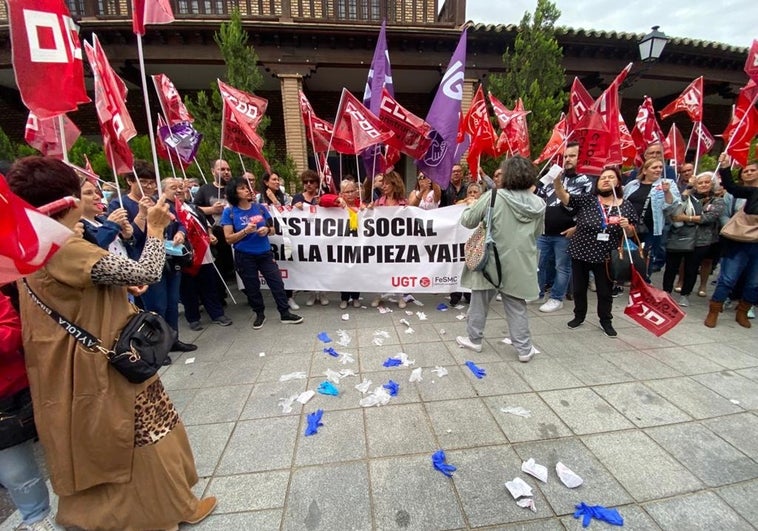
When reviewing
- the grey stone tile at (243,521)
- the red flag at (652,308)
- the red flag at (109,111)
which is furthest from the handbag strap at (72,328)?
the red flag at (652,308)

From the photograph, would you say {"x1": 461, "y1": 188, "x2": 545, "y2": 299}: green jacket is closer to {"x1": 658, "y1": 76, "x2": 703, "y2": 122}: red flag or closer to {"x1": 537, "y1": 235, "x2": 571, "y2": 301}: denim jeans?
{"x1": 537, "y1": 235, "x2": 571, "y2": 301}: denim jeans

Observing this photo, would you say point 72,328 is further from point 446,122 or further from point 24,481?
point 446,122

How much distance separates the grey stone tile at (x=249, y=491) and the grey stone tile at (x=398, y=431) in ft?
2.00

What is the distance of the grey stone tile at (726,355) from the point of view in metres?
3.41

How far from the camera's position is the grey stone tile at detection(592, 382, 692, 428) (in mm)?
2607

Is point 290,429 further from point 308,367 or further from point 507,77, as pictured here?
point 507,77

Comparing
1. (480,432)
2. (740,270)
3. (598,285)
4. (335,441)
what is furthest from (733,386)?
(335,441)

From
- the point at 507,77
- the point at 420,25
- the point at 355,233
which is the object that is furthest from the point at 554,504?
the point at 420,25

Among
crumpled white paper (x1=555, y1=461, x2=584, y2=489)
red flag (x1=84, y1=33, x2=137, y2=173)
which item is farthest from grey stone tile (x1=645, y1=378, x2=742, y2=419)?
red flag (x1=84, y1=33, x2=137, y2=173)

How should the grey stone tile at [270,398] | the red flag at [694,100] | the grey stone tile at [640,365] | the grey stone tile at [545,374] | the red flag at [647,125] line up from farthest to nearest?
the red flag at [647,125], the red flag at [694,100], the grey stone tile at [640,365], the grey stone tile at [545,374], the grey stone tile at [270,398]

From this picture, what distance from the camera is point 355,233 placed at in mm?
5039

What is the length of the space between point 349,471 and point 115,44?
12024 millimetres

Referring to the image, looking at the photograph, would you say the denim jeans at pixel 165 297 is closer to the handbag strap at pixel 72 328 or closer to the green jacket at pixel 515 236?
the handbag strap at pixel 72 328

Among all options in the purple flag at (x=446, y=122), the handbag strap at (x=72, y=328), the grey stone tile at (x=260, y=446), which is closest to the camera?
the handbag strap at (x=72, y=328)
